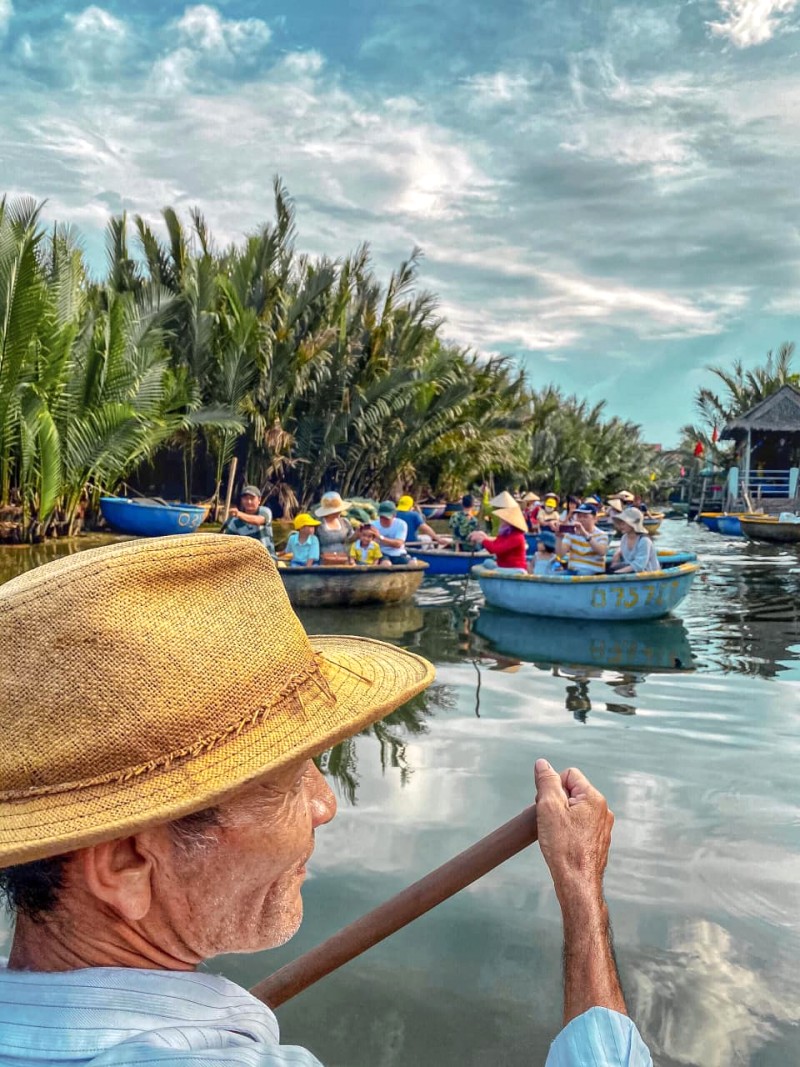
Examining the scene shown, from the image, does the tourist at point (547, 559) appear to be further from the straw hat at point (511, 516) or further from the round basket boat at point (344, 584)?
the round basket boat at point (344, 584)

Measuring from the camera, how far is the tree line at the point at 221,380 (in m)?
15.5

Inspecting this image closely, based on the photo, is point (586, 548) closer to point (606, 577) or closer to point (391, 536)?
point (606, 577)

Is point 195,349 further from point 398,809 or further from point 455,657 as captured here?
point 398,809

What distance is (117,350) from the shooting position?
1650 centimetres

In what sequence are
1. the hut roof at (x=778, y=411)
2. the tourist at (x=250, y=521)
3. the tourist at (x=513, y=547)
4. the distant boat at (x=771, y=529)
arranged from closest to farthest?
the tourist at (x=250, y=521), the tourist at (x=513, y=547), the distant boat at (x=771, y=529), the hut roof at (x=778, y=411)

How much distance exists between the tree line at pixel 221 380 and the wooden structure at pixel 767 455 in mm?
8654

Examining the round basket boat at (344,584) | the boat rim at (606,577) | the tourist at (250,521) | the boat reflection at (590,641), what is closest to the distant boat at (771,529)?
the boat reflection at (590,641)

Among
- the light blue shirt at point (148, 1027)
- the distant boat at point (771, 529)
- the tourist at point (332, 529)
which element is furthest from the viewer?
the distant boat at point (771, 529)

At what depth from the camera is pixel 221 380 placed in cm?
2105

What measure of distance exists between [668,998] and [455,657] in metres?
6.38

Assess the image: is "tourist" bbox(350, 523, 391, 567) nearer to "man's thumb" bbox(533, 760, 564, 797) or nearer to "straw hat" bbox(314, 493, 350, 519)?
"straw hat" bbox(314, 493, 350, 519)

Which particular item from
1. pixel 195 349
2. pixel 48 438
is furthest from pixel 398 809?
pixel 195 349

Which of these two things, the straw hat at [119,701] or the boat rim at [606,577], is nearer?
the straw hat at [119,701]

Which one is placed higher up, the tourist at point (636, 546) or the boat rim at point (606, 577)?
the tourist at point (636, 546)
